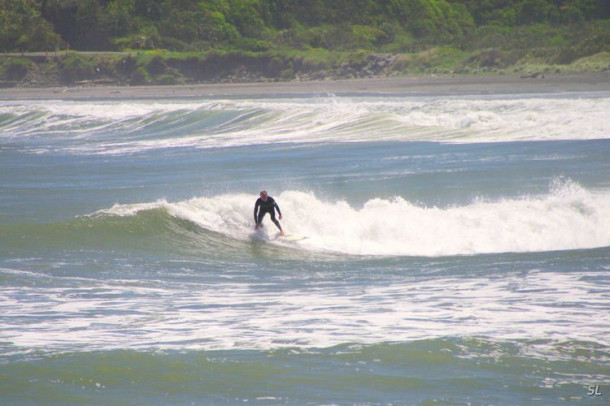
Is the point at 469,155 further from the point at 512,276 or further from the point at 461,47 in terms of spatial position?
the point at 461,47

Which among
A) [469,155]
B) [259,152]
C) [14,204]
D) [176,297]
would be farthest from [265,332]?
[259,152]

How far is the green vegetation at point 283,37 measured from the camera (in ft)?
233

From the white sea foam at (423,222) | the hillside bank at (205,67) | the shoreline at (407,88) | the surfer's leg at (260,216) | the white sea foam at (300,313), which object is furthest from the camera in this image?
the hillside bank at (205,67)

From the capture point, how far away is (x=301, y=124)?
35.7 m

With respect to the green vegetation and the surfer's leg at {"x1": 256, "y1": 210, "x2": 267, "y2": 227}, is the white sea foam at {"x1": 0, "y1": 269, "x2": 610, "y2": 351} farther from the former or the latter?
the green vegetation

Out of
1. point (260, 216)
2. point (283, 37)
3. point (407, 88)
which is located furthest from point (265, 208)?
point (283, 37)

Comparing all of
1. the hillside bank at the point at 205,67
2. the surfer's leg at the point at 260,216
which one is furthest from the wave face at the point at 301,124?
the hillside bank at the point at 205,67

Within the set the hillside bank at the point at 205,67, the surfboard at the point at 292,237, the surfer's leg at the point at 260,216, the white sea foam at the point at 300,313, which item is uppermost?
the hillside bank at the point at 205,67

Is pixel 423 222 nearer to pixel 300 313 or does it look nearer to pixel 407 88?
pixel 300 313

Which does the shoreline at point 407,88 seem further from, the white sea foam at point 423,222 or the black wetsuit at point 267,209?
the black wetsuit at point 267,209

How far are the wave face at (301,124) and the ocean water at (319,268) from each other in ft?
0.90

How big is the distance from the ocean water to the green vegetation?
38.4 metres

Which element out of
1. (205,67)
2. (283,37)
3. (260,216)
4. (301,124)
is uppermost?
(283,37)

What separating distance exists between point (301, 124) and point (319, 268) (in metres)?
22.2
